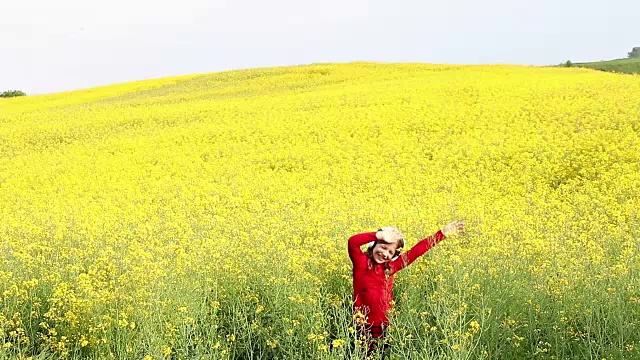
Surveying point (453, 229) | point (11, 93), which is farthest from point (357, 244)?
point (11, 93)

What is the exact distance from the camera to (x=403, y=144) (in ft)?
51.3

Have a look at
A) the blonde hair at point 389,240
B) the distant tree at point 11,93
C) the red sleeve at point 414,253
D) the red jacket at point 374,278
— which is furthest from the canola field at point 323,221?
the distant tree at point 11,93

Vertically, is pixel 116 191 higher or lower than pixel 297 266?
lower

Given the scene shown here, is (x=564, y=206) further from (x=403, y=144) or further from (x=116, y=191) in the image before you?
(x=116, y=191)

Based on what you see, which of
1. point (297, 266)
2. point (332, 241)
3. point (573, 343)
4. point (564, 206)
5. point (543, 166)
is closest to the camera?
point (573, 343)

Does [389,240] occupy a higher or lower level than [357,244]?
higher

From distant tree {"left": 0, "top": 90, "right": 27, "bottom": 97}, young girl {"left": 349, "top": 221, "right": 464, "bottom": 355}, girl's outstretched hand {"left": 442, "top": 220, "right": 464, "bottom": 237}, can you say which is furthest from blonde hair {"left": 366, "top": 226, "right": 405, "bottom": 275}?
distant tree {"left": 0, "top": 90, "right": 27, "bottom": 97}

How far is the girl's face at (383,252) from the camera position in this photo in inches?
203

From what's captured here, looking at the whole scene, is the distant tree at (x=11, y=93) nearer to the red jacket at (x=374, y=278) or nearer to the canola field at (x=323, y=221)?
the canola field at (x=323, y=221)

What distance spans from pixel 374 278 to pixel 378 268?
0.09 metres

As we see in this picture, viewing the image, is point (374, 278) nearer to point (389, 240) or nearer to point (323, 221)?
point (389, 240)

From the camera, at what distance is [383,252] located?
5172mm

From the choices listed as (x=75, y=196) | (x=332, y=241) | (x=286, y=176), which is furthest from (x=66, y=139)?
(x=332, y=241)

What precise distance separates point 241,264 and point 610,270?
3.21m
